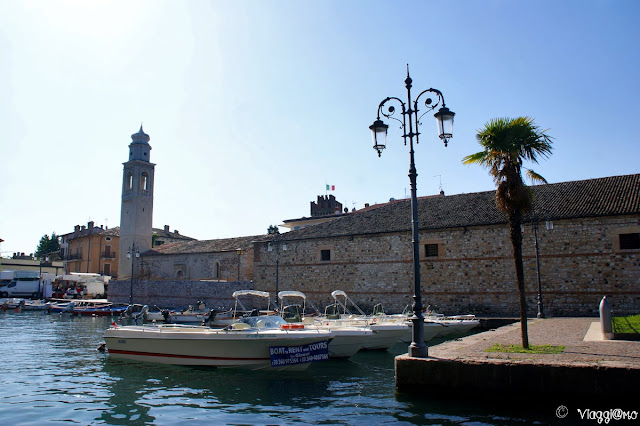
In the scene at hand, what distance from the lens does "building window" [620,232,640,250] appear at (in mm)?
22156

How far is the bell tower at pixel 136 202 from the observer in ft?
160

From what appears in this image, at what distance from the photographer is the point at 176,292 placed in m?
39.0

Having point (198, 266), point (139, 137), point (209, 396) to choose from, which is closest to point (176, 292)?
point (198, 266)

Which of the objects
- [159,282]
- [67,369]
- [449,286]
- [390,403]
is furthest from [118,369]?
[159,282]

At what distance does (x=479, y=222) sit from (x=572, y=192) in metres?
5.33

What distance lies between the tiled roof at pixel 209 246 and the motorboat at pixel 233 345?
82.3 ft

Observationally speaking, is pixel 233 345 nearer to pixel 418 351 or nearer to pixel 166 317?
pixel 418 351

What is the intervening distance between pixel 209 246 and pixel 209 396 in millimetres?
34287

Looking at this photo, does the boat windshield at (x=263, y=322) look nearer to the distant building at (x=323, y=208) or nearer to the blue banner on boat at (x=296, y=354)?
the blue banner on boat at (x=296, y=354)

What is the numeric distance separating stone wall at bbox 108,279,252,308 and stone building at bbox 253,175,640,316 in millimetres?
5036

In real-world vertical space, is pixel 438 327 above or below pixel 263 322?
below

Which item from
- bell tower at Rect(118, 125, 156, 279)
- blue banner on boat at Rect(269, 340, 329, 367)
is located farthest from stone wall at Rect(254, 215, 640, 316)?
bell tower at Rect(118, 125, 156, 279)

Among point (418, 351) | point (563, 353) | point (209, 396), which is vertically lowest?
point (209, 396)

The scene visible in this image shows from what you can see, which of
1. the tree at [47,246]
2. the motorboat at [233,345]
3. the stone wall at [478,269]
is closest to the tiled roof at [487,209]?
the stone wall at [478,269]
